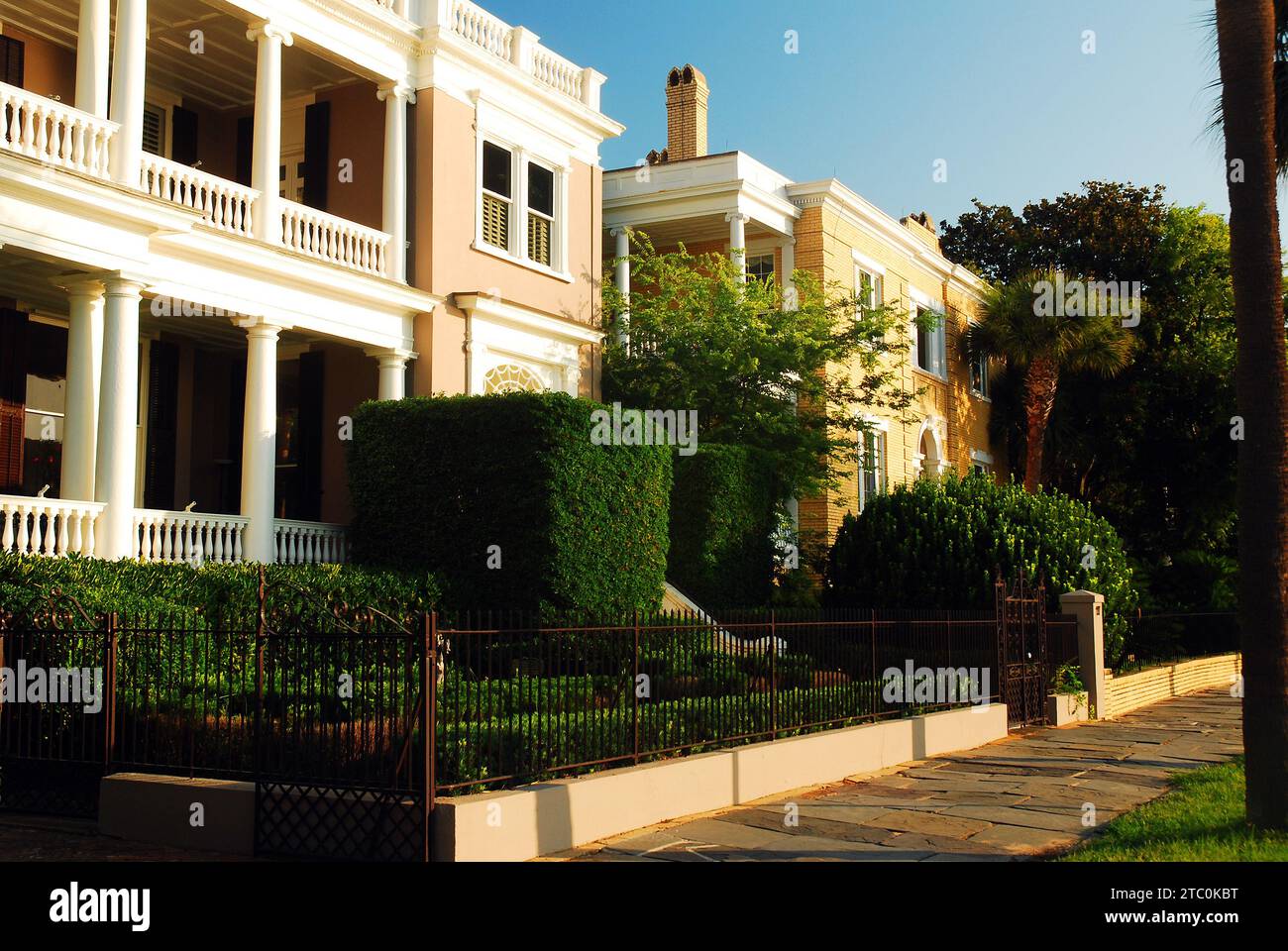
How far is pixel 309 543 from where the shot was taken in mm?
17531

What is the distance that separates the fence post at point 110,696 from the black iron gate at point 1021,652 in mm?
10844

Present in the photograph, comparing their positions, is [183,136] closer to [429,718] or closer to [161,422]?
[161,422]

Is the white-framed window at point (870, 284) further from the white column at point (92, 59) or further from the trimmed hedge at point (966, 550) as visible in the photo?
the white column at point (92, 59)

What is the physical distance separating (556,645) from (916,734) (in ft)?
19.6

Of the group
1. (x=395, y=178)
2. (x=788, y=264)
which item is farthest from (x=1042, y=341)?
(x=395, y=178)

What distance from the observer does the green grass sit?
323 inches

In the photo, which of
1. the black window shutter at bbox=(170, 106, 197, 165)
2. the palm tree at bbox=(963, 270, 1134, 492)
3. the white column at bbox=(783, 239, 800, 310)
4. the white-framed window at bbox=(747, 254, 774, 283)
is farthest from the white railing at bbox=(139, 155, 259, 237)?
the palm tree at bbox=(963, 270, 1134, 492)

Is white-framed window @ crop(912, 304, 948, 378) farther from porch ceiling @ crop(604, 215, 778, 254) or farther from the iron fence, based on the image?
the iron fence

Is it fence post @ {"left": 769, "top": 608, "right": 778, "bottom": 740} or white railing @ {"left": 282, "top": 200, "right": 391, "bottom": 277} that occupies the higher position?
white railing @ {"left": 282, "top": 200, "right": 391, "bottom": 277}

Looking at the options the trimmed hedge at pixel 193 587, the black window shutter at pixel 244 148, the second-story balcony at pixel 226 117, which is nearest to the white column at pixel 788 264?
the second-story balcony at pixel 226 117

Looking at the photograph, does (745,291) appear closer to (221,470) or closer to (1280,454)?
(221,470)

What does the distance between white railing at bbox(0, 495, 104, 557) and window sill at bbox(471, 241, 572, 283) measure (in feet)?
25.2

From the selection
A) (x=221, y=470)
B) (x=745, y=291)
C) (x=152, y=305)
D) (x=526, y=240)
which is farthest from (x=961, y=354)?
(x=152, y=305)

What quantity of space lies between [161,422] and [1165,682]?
56.9 ft
